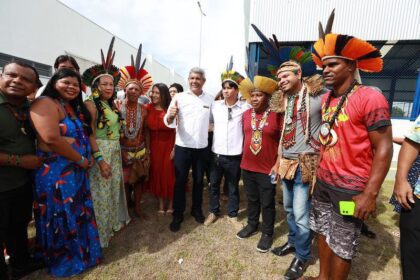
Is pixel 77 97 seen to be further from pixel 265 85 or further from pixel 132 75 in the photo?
pixel 265 85

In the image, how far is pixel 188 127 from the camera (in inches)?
125

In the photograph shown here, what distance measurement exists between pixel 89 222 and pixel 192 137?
1628mm

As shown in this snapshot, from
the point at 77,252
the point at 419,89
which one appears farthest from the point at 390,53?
the point at 77,252

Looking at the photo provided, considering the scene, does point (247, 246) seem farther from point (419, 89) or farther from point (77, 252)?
point (419, 89)

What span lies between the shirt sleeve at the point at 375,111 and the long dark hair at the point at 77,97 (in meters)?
2.61

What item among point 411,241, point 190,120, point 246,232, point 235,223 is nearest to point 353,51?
point 411,241

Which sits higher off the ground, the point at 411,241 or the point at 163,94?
the point at 163,94

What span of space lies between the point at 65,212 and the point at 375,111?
290cm

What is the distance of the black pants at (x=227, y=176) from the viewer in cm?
326

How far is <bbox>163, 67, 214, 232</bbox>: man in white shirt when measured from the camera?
3.17m

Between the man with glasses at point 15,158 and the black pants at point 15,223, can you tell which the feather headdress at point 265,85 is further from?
the black pants at point 15,223

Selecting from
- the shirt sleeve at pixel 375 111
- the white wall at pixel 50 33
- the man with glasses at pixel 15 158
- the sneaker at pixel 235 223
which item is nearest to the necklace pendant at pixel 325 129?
the shirt sleeve at pixel 375 111

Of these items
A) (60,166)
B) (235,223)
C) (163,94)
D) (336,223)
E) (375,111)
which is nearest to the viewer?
(375,111)

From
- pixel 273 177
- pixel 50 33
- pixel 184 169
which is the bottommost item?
pixel 184 169
